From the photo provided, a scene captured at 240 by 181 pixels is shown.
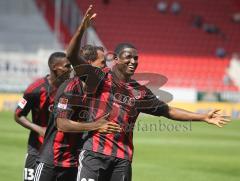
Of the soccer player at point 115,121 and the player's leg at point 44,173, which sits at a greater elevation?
the soccer player at point 115,121

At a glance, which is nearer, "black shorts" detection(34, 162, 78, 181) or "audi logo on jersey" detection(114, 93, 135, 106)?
"audi logo on jersey" detection(114, 93, 135, 106)

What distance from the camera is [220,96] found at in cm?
3170

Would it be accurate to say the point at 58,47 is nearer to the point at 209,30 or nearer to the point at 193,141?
the point at 209,30

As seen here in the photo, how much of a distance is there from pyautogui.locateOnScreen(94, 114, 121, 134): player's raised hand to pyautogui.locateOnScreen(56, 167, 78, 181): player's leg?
2.40 ft

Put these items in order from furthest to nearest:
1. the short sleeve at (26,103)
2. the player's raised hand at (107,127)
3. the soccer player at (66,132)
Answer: the short sleeve at (26,103), the soccer player at (66,132), the player's raised hand at (107,127)

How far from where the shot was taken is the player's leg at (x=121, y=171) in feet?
21.0

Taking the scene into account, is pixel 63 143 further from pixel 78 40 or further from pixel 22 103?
pixel 78 40

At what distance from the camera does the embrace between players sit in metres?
6.39

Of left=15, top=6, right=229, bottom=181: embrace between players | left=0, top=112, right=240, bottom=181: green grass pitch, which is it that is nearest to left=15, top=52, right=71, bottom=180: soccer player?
left=15, top=6, right=229, bottom=181: embrace between players

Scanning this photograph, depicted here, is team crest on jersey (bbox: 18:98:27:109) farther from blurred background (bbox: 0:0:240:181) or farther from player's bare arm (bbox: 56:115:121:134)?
blurred background (bbox: 0:0:240:181)

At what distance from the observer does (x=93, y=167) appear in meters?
6.38

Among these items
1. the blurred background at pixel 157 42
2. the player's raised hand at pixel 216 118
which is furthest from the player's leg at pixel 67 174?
the blurred background at pixel 157 42

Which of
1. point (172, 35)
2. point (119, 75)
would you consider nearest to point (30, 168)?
point (119, 75)

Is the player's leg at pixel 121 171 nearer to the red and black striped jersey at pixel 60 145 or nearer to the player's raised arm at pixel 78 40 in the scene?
the red and black striped jersey at pixel 60 145
